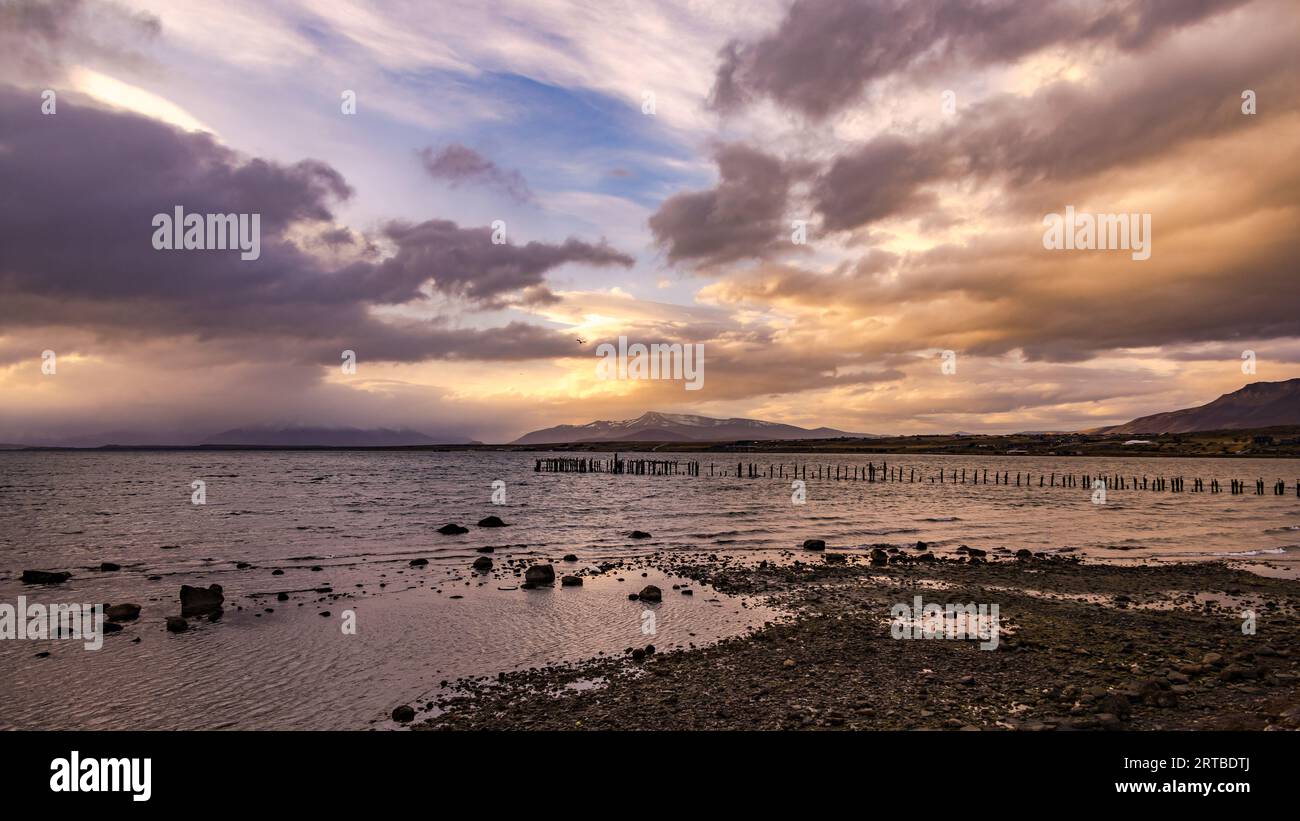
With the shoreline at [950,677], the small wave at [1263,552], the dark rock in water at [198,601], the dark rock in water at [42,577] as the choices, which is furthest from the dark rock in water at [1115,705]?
the dark rock in water at [42,577]

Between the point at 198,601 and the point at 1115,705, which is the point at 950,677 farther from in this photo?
the point at 198,601

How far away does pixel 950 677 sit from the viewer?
14266 millimetres

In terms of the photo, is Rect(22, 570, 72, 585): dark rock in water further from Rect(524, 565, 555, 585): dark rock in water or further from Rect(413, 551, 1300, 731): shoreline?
Rect(413, 551, 1300, 731): shoreline

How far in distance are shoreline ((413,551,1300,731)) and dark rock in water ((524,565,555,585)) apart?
938cm

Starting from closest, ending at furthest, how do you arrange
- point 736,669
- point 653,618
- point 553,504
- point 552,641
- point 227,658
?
point 736,669, point 227,658, point 552,641, point 653,618, point 553,504

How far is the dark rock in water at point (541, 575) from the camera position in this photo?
27.2m

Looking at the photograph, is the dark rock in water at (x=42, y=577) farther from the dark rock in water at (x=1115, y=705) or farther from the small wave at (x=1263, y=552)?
the small wave at (x=1263, y=552)

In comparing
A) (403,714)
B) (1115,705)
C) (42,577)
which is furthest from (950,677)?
(42,577)

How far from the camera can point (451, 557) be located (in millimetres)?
35344

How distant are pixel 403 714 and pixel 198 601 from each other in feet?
46.4
